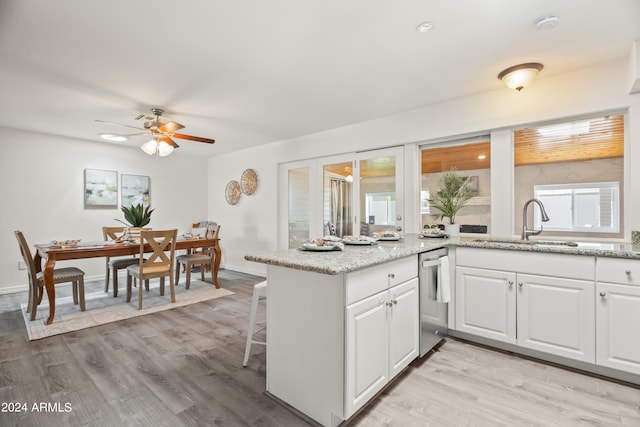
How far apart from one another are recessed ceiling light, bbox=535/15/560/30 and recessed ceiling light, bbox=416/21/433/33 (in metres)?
0.67

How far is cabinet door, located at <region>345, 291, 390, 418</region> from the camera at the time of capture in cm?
153

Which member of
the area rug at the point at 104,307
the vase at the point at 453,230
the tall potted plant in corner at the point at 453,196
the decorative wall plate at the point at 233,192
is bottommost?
the area rug at the point at 104,307

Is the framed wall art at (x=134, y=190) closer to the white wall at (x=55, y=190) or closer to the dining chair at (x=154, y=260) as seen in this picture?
the white wall at (x=55, y=190)

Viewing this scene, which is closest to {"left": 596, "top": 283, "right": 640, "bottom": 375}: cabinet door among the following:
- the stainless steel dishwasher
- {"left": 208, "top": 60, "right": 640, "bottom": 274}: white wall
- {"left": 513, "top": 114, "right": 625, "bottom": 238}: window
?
{"left": 208, "top": 60, "right": 640, "bottom": 274}: white wall

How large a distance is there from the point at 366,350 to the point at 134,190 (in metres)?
5.49

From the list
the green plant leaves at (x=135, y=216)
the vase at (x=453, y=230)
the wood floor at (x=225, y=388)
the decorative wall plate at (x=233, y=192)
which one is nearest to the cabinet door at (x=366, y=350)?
the wood floor at (x=225, y=388)

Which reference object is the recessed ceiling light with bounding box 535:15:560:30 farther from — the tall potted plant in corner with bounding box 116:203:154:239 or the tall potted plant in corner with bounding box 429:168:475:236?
the tall potted plant in corner with bounding box 116:203:154:239

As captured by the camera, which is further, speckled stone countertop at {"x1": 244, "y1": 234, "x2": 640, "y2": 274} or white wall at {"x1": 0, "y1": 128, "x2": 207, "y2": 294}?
white wall at {"x1": 0, "y1": 128, "x2": 207, "y2": 294}

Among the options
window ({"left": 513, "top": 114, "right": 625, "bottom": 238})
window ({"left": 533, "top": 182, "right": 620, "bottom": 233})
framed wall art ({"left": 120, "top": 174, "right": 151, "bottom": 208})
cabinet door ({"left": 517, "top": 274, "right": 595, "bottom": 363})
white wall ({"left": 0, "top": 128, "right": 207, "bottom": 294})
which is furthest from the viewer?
framed wall art ({"left": 120, "top": 174, "right": 151, "bottom": 208})

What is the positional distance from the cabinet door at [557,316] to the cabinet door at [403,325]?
893 mm

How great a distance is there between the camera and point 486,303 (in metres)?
2.54

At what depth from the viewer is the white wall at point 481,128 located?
245 cm

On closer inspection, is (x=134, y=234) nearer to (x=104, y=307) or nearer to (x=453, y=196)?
(x=104, y=307)

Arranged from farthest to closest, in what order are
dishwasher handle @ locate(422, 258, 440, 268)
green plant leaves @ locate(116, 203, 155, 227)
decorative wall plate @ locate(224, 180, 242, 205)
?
decorative wall plate @ locate(224, 180, 242, 205), green plant leaves @ locate(116, 203, 155, 227), dishwasher handle @ locate(422, 258, 440, 268)
